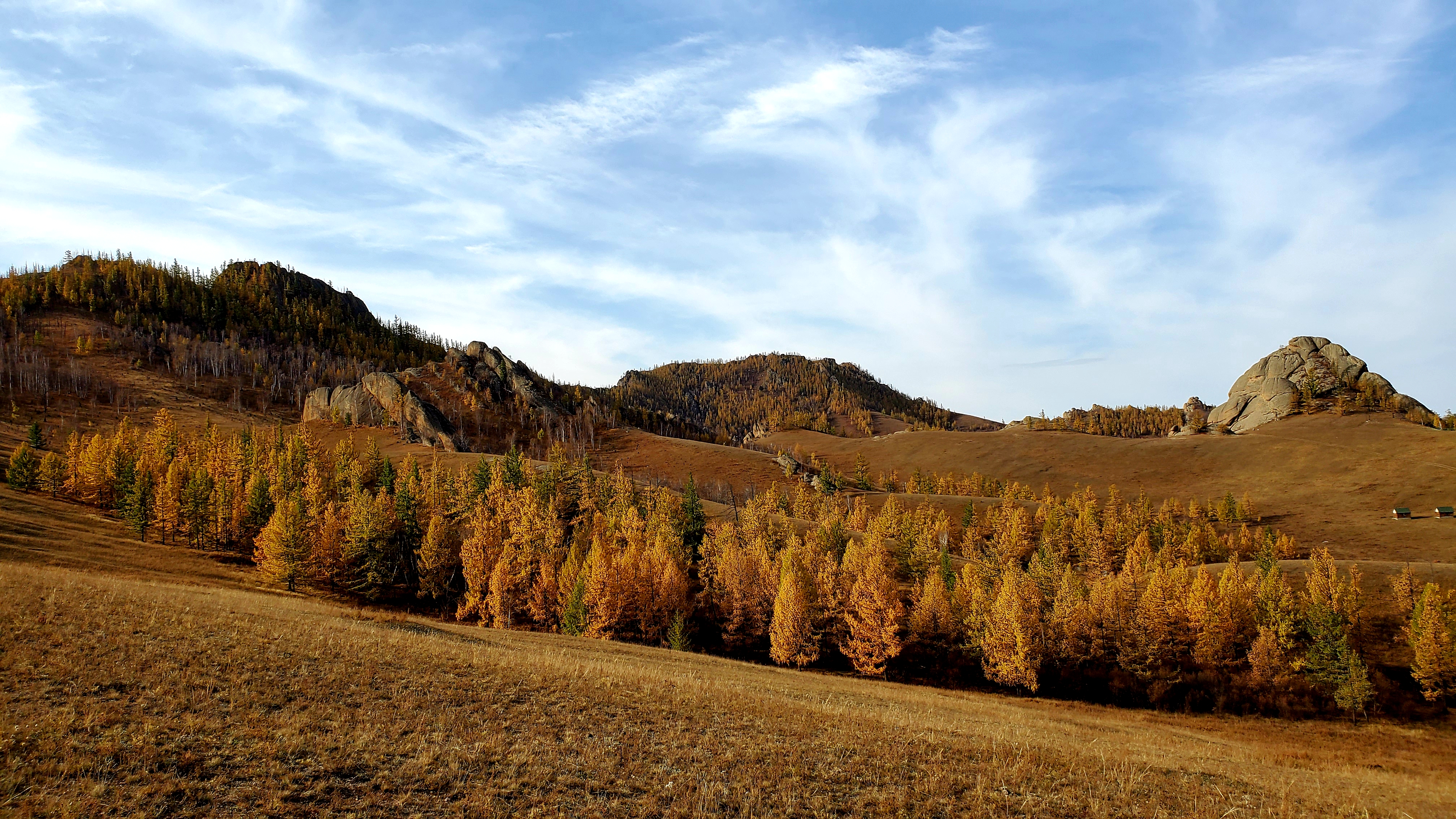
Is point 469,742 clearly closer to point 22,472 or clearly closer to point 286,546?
point 286,546

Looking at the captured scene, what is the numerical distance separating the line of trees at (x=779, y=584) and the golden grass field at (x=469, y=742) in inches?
1246

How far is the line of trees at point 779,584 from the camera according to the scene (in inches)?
2315

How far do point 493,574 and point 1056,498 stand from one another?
130 m

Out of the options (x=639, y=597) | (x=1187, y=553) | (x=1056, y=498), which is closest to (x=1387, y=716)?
(x=1187, y=553)

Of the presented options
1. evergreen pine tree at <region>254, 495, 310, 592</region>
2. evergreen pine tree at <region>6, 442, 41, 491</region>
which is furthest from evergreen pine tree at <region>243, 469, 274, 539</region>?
evergreen pine tree at <region>6, 442, 41, 491</region>

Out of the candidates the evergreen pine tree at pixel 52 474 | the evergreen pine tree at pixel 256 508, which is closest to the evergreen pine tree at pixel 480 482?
the evergreen pine tree at pixel 256 508

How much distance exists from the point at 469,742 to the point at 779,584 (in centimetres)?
5376

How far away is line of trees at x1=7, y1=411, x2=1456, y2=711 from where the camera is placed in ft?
193

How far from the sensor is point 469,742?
50.2 ft

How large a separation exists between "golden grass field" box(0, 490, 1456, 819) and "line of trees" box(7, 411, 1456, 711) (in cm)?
3166

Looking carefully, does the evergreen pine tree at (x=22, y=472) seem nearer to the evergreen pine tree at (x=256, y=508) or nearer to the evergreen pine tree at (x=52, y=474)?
the evergreen pine tree at (x=52, y=474)

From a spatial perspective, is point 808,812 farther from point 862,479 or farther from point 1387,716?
point 862,479

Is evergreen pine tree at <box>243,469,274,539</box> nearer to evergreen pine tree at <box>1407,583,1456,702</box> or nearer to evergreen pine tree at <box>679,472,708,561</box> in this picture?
evergreen pine tree at <box>679,472,708,561</box>

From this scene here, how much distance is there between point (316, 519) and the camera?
250ft
